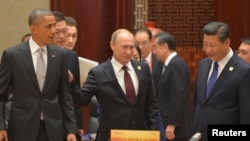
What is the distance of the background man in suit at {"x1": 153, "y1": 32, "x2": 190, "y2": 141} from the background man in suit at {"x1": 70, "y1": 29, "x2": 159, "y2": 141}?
5.39 feet

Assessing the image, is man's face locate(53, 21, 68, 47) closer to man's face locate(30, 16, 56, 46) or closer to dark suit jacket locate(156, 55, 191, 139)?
man's face locate(30, 16, 56, 46)

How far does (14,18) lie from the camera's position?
888 centimetres

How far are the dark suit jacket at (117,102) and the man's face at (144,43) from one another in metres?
2.47

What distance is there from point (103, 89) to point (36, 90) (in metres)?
0.67

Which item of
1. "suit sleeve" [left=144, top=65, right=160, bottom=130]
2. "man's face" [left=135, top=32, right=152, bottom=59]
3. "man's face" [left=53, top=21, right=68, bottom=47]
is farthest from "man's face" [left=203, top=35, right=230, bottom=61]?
"man's face" [left=135, top=32, right=152, bottom=59]

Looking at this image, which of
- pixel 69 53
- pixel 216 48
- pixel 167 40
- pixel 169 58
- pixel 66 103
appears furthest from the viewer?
pixel 167 40

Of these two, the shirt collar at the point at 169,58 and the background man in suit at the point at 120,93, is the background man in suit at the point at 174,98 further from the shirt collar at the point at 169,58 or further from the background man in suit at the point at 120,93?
the background man in suit at the point at 120,93

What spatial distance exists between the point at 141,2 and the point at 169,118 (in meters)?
2.48

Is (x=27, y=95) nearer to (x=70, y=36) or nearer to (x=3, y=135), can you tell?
(x=3, y=135)

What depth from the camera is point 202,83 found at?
601 centimetres

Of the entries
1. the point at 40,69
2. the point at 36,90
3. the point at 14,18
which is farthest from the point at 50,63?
the point at 14,18

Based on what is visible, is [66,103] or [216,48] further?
[216,48]

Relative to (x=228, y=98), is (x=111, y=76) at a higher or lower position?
higher

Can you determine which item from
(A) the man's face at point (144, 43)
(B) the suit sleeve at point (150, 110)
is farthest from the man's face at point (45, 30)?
(A) the man's face at point (144, 43)
